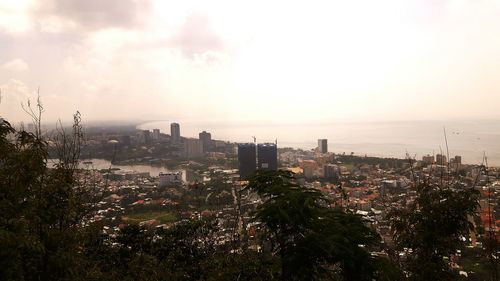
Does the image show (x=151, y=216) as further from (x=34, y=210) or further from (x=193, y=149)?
(x=193, y=149)

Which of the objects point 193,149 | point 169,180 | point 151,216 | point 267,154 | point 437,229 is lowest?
point 151,216

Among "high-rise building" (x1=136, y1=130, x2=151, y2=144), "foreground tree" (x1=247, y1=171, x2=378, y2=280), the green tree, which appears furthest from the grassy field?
"high-rise building" (x1=136, y1=130, x2=151, y2=144)

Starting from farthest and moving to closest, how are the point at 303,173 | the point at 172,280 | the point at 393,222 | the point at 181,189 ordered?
1. the point at 303,173
2. the point at 181,189
3. the point at 172,280
4. the point at 393,222

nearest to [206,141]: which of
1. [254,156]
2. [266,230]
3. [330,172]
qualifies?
[330,172]

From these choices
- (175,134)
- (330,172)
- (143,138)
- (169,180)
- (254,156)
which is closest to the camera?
(254,156)

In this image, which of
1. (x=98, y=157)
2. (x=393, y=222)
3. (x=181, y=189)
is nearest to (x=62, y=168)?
(x=393, y=222)

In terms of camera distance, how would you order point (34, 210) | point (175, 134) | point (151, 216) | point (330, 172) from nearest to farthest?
point (34, 210), point (151, 216), point (330, 172), point (175, 134)

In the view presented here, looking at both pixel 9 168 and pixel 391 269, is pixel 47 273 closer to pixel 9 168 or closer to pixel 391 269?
pixel 9 168
